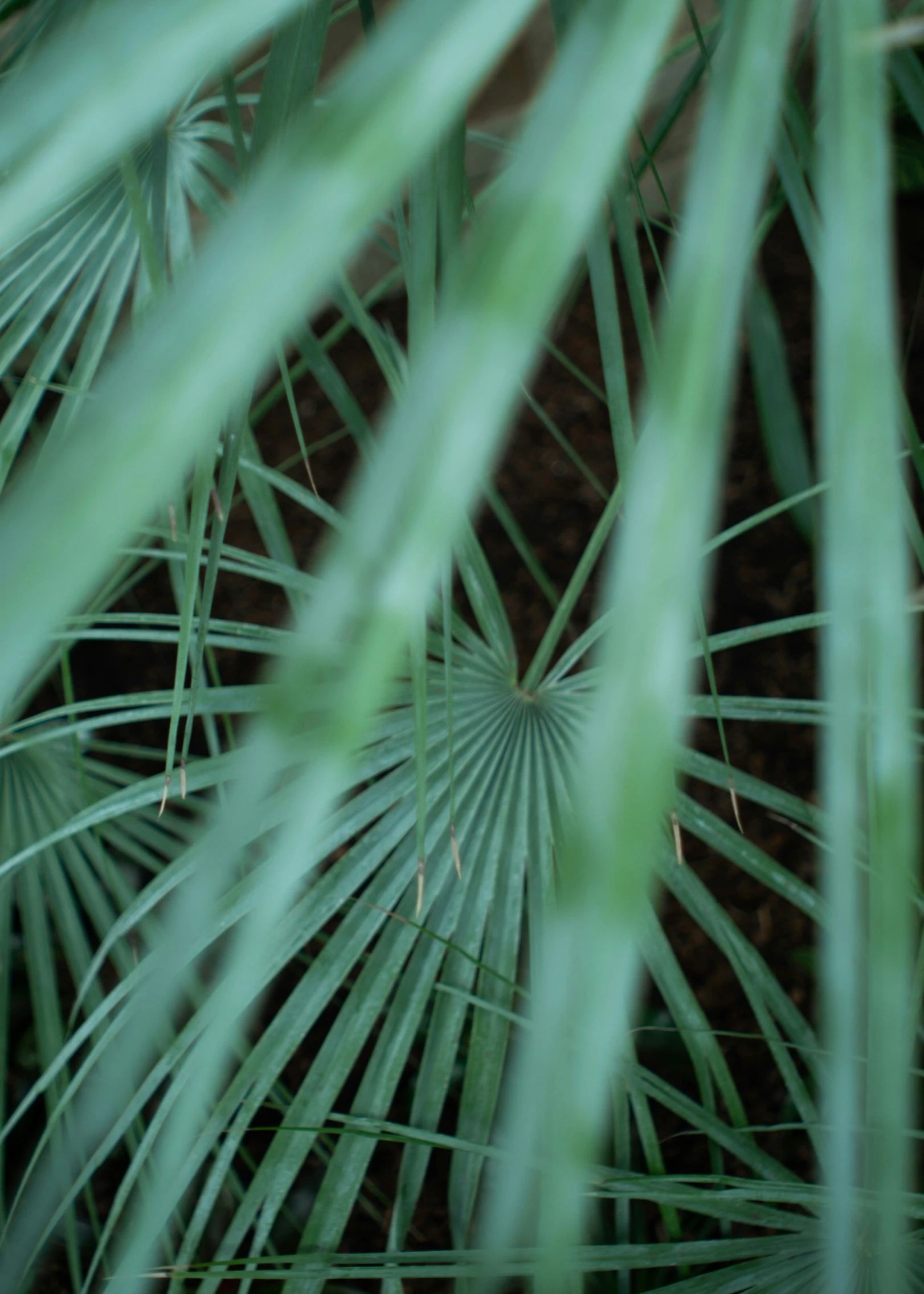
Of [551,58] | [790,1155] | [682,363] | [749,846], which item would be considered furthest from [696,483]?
[551,58]

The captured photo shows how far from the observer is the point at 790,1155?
0.95 m

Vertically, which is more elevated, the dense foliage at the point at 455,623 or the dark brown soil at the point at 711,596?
the dark brown soil at the point at 711,596

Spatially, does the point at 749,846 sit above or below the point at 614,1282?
above

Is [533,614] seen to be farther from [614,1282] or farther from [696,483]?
[696,483]

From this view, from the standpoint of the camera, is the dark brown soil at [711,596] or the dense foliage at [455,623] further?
the dark brown soil at [711,596]

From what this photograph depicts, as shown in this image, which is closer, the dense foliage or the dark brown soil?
the dense foliage

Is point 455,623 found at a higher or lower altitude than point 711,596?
lower

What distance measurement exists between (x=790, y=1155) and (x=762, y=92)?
107 centimetres

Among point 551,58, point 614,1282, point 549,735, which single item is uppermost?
point 551,58

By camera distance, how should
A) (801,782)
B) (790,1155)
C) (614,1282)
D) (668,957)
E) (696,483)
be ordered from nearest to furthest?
(696,483) → (668,957) → (614,1282) → (790,1155) → (801,782)

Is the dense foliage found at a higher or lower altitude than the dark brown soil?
lower

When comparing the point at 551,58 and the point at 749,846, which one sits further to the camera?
the point at 551,58

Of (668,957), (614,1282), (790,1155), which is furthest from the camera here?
(790,1155)

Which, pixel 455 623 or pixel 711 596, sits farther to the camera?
pixel 711 596
